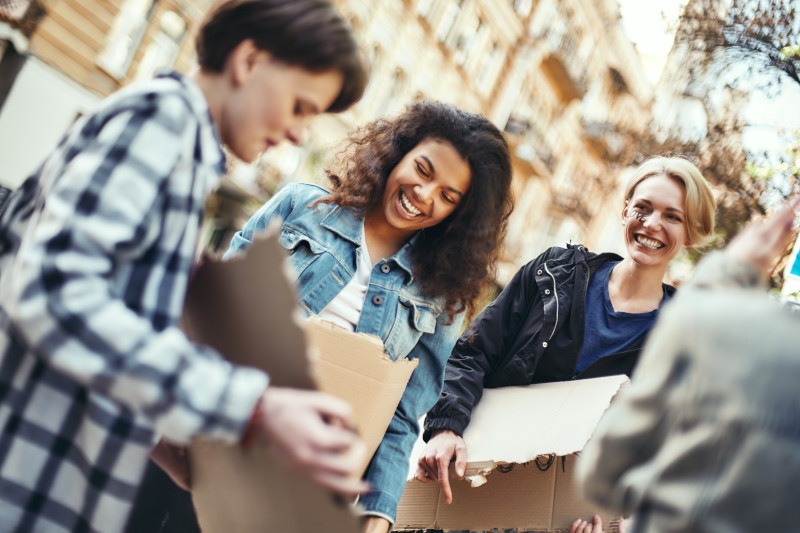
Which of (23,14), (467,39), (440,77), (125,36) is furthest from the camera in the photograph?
(467,39)

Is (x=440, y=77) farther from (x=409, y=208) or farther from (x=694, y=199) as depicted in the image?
(x=409, y=208)

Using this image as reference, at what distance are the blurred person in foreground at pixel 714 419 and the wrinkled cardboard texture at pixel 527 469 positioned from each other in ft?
3.02

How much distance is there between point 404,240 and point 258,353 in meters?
1.27

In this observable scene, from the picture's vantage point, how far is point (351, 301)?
6.69 feet

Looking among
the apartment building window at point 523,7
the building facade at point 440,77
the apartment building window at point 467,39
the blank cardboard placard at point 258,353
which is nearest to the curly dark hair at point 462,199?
the building facade at point 440,77

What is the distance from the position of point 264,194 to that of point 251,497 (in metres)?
14.5

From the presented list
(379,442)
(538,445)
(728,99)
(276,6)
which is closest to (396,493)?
(379,442)

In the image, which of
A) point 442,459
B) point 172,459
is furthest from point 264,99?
point 442,459

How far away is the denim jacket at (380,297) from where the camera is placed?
6.48 ft

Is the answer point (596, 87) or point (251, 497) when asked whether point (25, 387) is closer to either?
point (251, 497)

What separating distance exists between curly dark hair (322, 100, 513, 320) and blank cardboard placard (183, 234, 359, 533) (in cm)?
112

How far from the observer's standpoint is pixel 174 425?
903 millimetres

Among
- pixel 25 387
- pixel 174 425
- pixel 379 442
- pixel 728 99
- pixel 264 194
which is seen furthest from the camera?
pixel 264 194

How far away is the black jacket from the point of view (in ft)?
7.58
